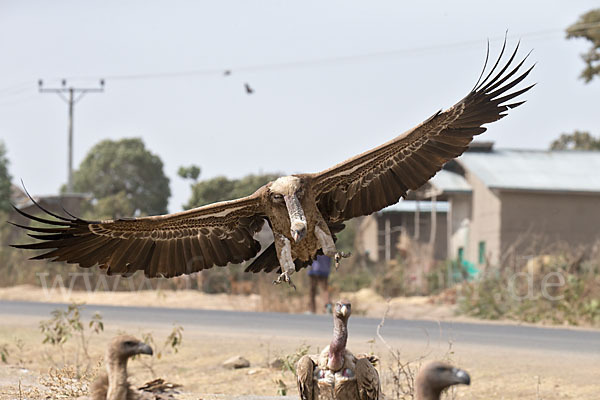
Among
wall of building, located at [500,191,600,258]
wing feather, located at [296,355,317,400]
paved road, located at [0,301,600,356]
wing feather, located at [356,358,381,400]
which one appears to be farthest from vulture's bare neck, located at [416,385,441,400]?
wall of building, located at [500,191,600,258]

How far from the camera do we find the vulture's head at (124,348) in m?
5.47

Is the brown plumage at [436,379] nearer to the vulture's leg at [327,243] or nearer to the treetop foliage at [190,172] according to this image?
the vulture's leg at [327,243]

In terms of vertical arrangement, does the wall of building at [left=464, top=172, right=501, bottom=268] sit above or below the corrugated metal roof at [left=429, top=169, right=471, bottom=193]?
below

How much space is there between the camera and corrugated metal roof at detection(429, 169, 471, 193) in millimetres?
29516

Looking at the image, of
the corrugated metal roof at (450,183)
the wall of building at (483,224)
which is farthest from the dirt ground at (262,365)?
the corrugated metal roof at (450,183)

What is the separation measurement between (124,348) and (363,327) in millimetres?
10119

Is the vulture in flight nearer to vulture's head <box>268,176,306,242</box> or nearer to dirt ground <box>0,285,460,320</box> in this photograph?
vulture's head <box>268,176,306,242</box>

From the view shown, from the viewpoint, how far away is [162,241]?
7691mm

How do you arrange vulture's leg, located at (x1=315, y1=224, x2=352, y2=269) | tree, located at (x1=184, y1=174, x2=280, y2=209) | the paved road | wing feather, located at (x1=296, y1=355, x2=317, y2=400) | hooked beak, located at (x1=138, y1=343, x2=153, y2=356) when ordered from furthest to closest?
tree, located at (x1=184, y1=174, x2=280, y2=209) → the paved road → vulture's leg, located at (x1=315, y1=224, x2=352, y2=269) → wing feather, located at (x1=296, y1=355, x2=317, y2=400) → hooked beak, located at (x1=138, y1=343, x2=153, y2=356)

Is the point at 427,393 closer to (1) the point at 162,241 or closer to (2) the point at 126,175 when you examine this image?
(1) the point at 162,241

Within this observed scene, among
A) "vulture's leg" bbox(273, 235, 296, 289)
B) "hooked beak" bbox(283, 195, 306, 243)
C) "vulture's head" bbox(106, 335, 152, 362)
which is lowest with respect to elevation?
"vulture's head" bbox(106, 335, 152, 362)

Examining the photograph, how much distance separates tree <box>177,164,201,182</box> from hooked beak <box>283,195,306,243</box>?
3268cm

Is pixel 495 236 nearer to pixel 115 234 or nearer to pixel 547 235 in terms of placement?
pixel 547 235

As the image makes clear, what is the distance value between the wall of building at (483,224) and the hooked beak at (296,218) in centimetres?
1982
